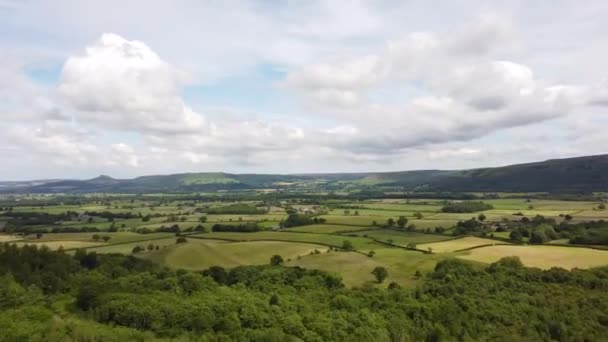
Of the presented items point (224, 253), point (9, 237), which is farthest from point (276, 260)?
point (9, 237)

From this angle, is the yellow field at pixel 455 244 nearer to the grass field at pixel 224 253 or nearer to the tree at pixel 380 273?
the grass field at pixel 224 253

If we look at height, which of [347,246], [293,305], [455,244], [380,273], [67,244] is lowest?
[380,273]

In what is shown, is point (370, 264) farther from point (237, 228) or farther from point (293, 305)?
point (237, 228)

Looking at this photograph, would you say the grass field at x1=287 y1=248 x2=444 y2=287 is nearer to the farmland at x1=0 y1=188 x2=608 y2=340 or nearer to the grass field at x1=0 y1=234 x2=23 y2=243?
the farmland at x1=0 y1=188 x2=608 y2=340

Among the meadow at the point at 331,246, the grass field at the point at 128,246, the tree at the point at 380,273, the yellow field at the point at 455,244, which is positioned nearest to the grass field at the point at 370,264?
the meadow at the point at 331,246

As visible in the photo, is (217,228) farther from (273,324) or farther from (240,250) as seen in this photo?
(273,324)
